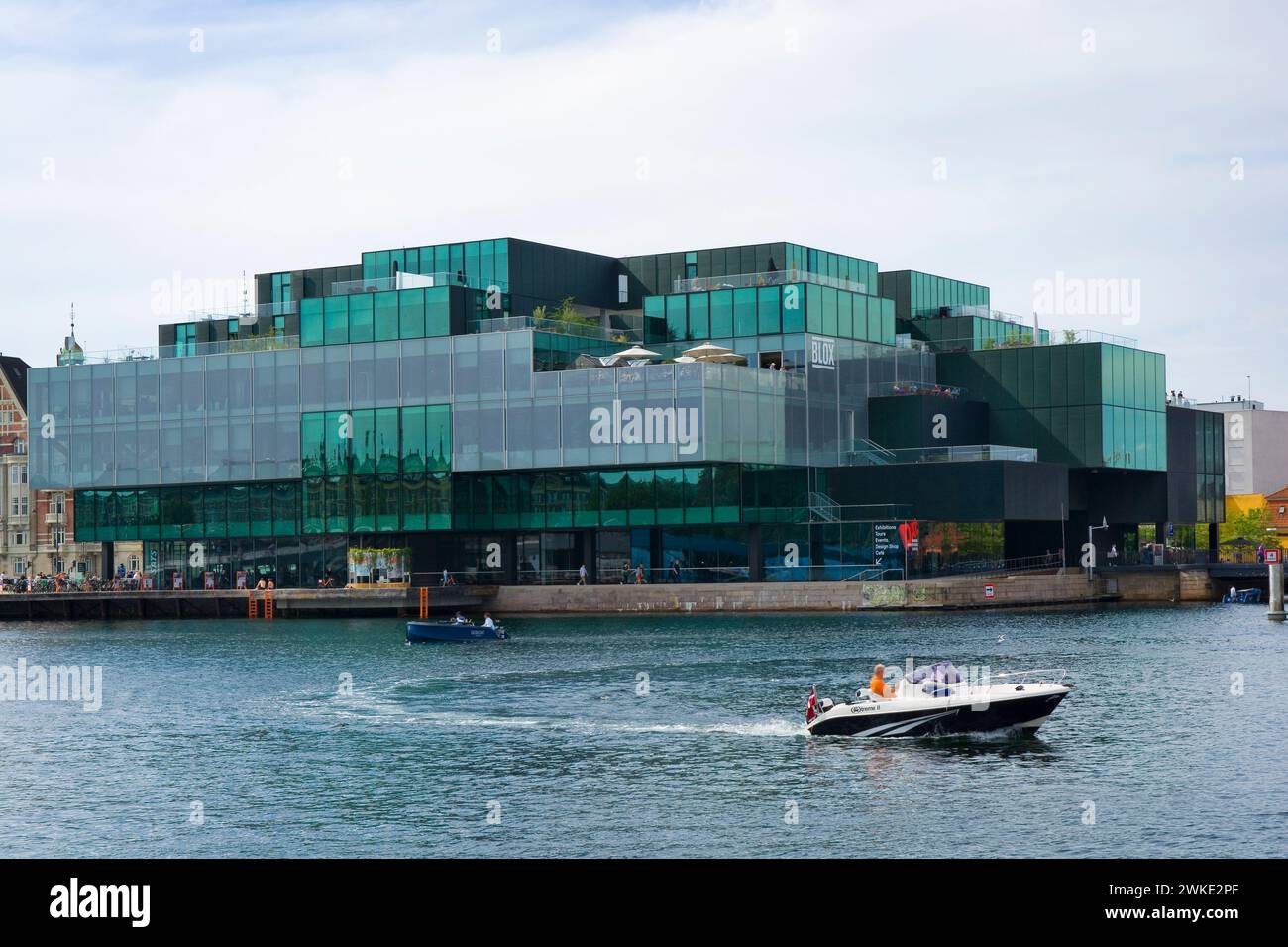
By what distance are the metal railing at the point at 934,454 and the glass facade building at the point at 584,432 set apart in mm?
258

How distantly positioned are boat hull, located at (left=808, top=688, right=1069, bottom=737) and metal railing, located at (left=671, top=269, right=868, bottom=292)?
8272cm

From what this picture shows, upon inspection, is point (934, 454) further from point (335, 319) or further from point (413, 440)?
point (335, 319)

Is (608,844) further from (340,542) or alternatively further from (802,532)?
(340,542)

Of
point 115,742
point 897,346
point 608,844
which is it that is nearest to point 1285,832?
point 608,844

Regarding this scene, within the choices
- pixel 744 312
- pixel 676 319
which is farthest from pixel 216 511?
pixel 744 312

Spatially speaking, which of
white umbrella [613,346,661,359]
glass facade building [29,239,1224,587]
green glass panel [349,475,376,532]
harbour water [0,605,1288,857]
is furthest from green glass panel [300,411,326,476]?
harbour water [0,605,1288,857]

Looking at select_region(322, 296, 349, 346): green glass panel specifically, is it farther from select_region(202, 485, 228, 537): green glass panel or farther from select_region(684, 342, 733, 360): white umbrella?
select_region(684, 342, 733, 360): white umbrella

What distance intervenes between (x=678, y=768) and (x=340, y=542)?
92.7m

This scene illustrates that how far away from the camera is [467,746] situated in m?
54.2

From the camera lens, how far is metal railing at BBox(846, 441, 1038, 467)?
12638 cm

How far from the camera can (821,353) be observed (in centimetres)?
13200

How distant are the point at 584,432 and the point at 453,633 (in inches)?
1195
